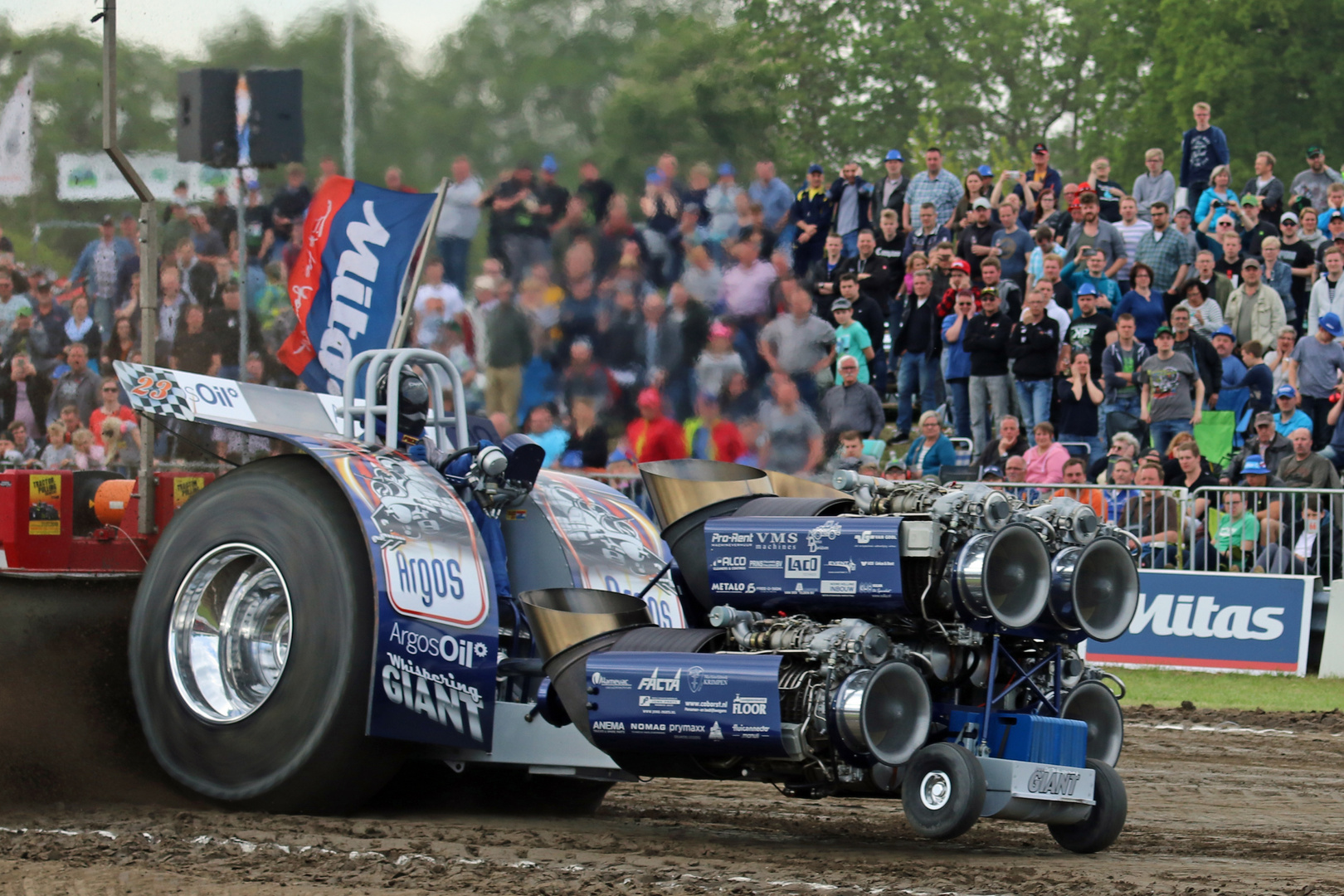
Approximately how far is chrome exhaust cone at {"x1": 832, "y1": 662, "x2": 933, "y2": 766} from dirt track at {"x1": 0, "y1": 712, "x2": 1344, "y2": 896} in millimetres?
390

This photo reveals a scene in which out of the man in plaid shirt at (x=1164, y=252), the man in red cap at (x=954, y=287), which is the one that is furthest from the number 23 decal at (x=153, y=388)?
the man in plaid shirt at (x=1164, y=252)

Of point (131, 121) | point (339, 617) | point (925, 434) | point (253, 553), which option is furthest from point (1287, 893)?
point (925, 434)

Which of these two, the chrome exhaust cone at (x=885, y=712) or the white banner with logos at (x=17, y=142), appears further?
the white banner with logos at (x=17, y=142)

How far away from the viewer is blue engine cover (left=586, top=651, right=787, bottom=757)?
541 cm

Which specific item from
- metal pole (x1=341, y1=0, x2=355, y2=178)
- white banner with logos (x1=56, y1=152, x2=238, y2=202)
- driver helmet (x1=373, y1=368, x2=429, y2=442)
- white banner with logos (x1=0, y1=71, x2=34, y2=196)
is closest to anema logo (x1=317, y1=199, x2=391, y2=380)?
metal pole (x1=341, y1=0, x2=355, y2=178)

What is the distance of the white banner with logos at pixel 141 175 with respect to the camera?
32.5ft

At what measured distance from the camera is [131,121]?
10.3 metres

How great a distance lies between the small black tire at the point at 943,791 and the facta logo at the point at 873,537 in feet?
2.15

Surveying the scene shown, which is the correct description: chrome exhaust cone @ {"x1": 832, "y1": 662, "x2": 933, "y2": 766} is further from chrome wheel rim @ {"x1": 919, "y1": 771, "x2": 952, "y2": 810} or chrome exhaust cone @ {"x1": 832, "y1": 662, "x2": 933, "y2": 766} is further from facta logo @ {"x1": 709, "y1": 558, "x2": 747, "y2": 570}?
facta logo @ {"x1": 709, "y1": 558, "x2": 747, "y2": 570}

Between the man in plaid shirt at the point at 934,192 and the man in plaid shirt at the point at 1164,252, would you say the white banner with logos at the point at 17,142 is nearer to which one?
the man in plaid shirt at the point at 934,192

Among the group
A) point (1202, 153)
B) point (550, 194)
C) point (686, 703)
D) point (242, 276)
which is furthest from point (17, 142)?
point (1202, 153)

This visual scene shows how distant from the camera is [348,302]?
978cm

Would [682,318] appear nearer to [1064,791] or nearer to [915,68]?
[1064,791]

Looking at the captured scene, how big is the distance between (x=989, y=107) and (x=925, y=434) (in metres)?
34.4
